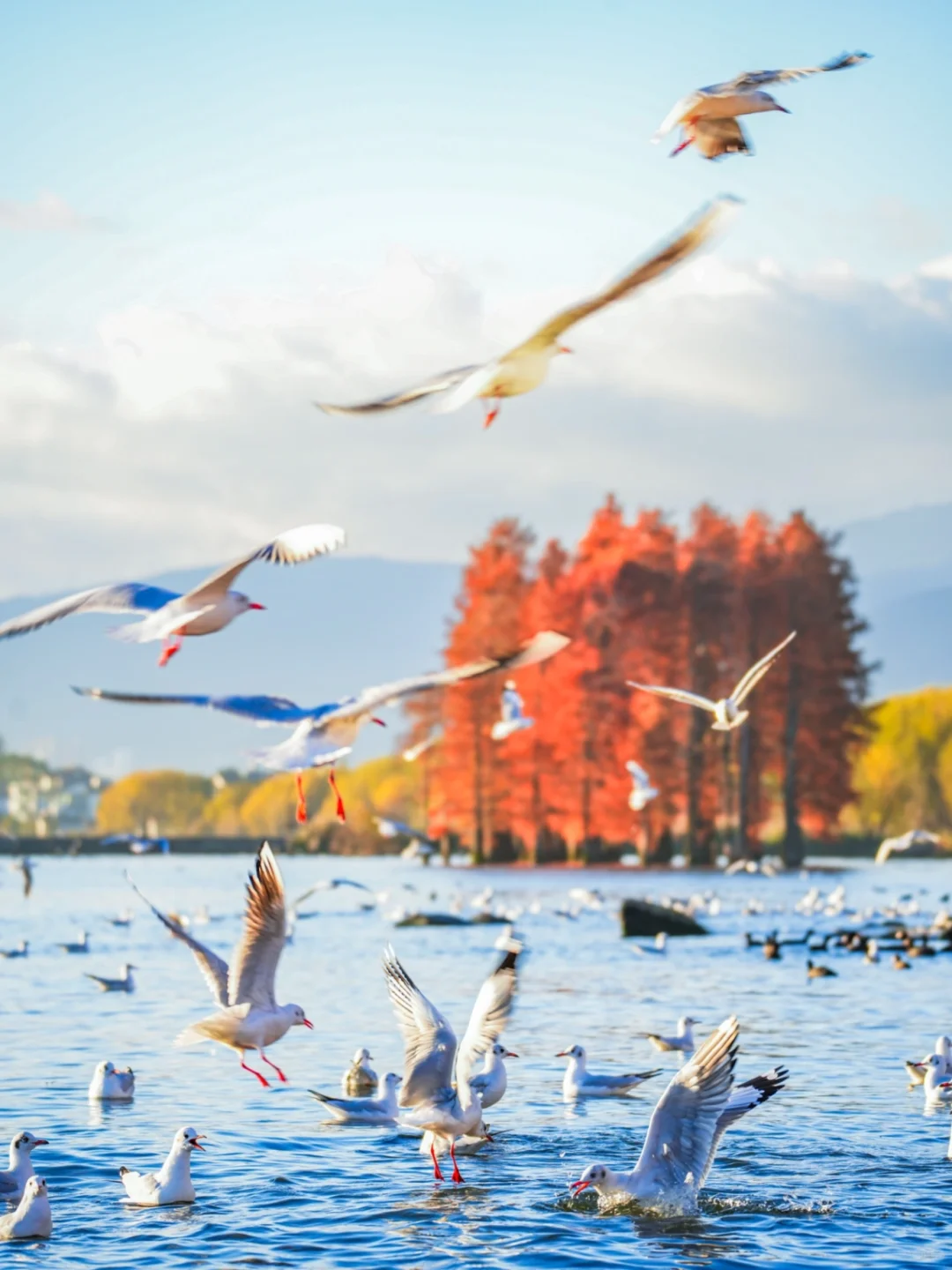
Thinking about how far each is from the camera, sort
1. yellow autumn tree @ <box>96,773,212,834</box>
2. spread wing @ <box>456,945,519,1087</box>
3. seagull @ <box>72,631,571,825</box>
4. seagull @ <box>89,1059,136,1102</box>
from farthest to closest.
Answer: yellow autumn tree @ <box>96,773,212,834</box> → seagull @ <box>89,1059,136,1102</box> → spread wing @ <box>456,945,519,1087</box> → seagull @ <box>72,631,571,825</box>

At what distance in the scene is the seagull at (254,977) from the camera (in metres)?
11.0

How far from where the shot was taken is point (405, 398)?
1014cm

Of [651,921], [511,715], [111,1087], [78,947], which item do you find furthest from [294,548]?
[651,921]

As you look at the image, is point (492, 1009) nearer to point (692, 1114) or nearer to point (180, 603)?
point (692, 1114)

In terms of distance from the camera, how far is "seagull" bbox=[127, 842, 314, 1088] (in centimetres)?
1100

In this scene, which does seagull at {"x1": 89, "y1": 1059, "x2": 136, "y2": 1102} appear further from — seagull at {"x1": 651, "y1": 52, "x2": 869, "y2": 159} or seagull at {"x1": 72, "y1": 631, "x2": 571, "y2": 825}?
seagull at {"x1": 651, "y1": 52, "x2": 869, "y2": 159}

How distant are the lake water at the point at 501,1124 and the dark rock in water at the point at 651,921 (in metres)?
1.56

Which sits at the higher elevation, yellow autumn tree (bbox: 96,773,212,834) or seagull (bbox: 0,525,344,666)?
yellow autumn tree (bbox: 96,773,212,834)

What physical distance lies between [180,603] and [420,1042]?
3.42 meters

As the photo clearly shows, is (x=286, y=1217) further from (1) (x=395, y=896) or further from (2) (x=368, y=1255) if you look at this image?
(1) (x=395, y=896)

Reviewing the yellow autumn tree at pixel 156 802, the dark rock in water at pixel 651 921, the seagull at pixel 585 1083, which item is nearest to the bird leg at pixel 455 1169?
the seagull at pixel 585 1083

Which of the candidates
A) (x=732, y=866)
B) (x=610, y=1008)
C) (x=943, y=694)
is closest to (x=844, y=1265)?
(x=610, y=1008)

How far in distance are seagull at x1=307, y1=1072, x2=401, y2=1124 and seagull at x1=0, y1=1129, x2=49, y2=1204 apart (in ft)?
11.2

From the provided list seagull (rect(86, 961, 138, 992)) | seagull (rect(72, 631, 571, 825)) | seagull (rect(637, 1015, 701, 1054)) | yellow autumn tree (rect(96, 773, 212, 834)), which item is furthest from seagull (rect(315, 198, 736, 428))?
yellow autumn tree (rect(96, 773, 212, 834))
